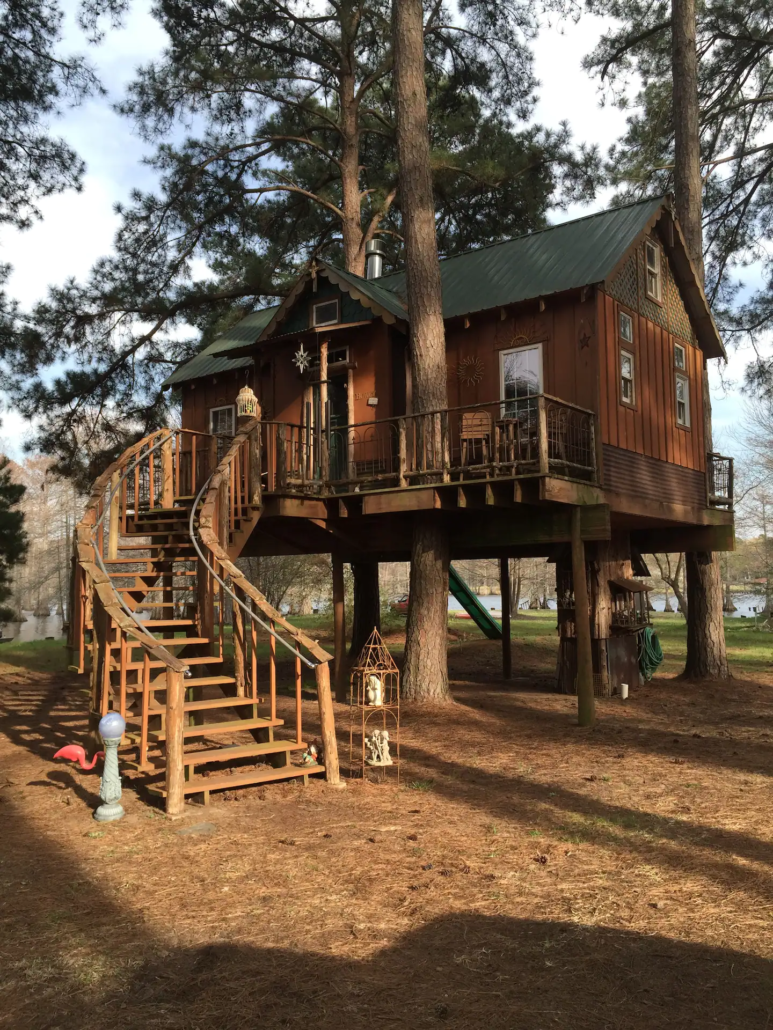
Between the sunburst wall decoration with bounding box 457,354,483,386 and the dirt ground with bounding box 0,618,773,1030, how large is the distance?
6.97 m

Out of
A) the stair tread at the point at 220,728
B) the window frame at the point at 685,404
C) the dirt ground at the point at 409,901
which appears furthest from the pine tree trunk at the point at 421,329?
the window frame at the point at 685,404

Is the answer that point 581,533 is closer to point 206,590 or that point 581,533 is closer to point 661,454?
point 661,454

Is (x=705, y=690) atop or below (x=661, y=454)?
below

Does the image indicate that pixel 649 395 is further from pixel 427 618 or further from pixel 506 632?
pixel 506 632

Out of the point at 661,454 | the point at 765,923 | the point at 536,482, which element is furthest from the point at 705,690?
the point at 765,923

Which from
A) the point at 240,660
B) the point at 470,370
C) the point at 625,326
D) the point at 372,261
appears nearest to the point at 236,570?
the point at 240,660

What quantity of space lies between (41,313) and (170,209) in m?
3.84

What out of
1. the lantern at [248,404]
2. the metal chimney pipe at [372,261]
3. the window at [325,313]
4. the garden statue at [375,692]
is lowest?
the garden statue at [375,692]

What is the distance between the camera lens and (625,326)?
539 inches

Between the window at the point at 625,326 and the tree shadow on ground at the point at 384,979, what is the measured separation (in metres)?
10.7

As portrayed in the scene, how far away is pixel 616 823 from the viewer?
652 centimetres

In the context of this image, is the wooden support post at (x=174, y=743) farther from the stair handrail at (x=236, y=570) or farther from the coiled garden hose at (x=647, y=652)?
the coiled garden hose at (x=647, y=652)

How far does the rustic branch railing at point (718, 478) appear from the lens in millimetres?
16281

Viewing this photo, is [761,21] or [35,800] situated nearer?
[35,800]
